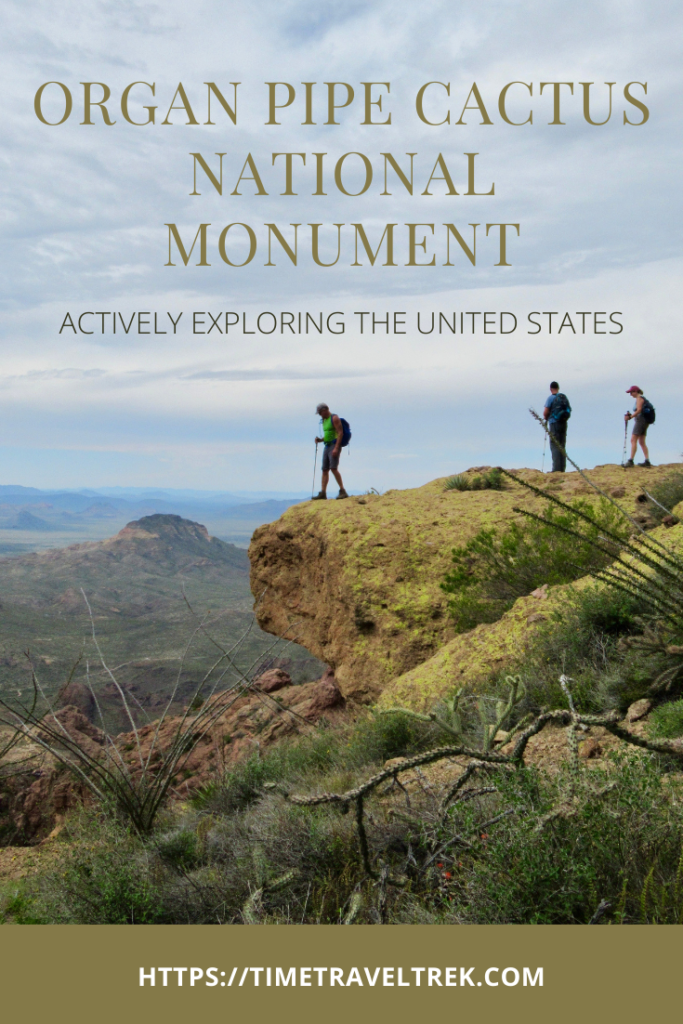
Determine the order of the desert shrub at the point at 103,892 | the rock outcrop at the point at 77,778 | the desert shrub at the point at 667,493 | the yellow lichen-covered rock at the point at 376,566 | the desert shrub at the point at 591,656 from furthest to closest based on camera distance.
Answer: the rock outcrop at the point at 77,778
the yellow lichen-covered rock at the point at 376,566
the desert shrub at the point at 667,493
the desert shrub at the point at 591,656
the desert shrub at the point at 103,892

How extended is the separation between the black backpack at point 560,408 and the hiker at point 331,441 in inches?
164

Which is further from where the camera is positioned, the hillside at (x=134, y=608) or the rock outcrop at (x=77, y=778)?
the hillside at (x=134, y=608)

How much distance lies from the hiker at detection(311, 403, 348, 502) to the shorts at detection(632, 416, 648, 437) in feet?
18.1

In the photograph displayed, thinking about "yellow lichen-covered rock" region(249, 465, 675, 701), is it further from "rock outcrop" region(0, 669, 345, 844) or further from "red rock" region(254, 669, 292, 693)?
"red rock" region(254, 669, 292, 693)

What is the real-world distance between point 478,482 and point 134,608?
302ft

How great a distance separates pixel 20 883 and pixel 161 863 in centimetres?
271

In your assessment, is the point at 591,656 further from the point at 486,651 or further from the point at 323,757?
the point at 323,757

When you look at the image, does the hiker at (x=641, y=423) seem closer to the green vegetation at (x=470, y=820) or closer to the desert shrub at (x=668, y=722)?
the green vegetation at (x=470, y=820)

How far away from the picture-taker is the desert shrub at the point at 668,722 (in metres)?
3.89

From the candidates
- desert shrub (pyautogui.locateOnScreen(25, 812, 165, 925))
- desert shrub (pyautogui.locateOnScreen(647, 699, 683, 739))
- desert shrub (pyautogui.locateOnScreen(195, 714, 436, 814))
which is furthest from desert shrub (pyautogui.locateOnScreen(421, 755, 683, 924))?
desert shrub (pyautogui.locateOnScreen(195, 714, 436, 814))

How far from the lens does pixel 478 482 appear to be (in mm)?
12695

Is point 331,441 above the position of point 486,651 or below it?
above

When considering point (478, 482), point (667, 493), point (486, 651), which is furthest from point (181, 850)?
point (478, 482)

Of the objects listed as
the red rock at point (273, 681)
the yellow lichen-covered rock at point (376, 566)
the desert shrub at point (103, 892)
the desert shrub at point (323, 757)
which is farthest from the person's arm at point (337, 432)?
the desert shrub at point (103, 892)
